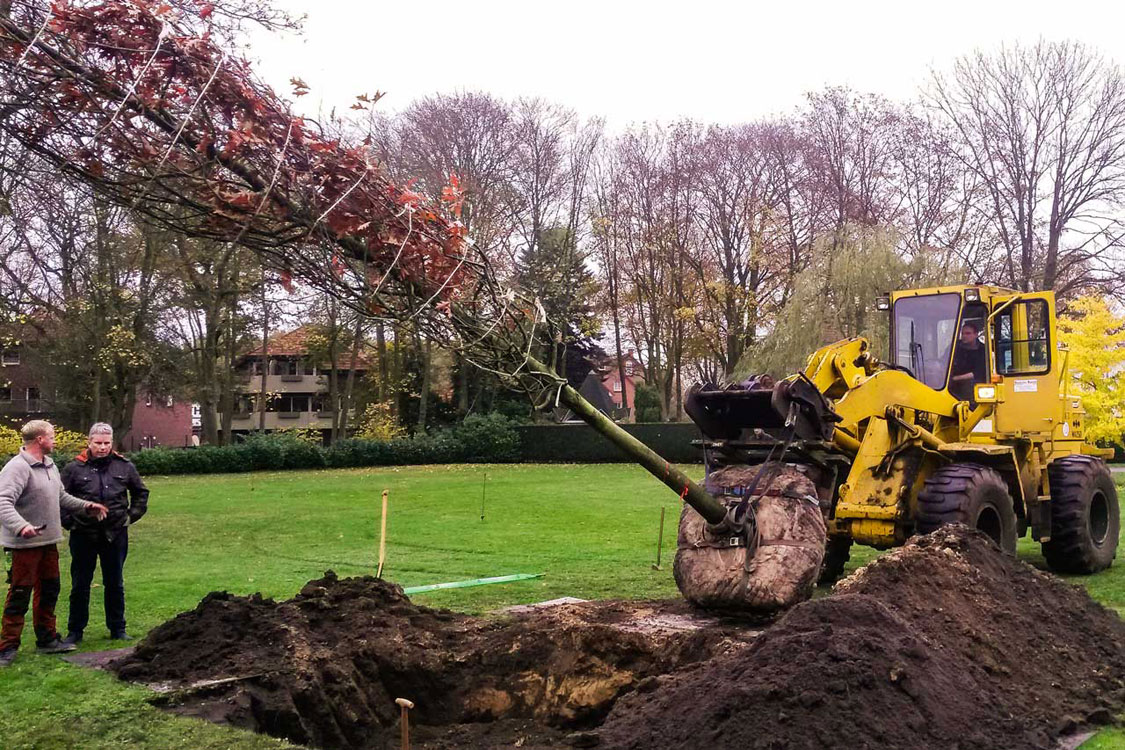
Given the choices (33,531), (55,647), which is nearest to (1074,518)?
(55,647)

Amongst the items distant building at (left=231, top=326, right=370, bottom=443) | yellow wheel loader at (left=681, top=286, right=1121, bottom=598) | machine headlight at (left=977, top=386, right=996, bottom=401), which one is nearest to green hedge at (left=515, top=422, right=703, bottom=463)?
distant building at (left=231, top=326, right=370, bottom=443)

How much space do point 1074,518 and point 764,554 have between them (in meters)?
5.33

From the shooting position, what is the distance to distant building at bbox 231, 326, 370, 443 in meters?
52.0

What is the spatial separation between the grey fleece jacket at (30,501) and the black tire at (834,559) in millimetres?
7144

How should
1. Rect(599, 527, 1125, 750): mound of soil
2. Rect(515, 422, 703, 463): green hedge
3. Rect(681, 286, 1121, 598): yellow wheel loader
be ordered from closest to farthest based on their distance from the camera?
Rect(599, 527, 1125, 750): mound of soil, Rect(681, 286, 1121, 598): yellow wheel loader, Rect(515, 422, 703, 463): green hedge

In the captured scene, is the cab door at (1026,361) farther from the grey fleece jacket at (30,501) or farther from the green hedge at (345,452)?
the green hedge at (345,452)

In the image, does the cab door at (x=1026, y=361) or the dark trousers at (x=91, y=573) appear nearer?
the dark trousers at (x=91, y=573)

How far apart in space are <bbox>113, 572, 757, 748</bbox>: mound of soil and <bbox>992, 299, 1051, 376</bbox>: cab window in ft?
17.8

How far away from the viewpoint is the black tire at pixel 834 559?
10.6 meters

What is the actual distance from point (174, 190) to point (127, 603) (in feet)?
19.8

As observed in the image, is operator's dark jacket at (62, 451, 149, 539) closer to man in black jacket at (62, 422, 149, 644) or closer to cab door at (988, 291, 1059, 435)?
man in black jacket at (62, 422, 149, 644)

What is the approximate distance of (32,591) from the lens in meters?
7.52

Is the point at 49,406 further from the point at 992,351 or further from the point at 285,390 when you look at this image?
the point at 992,351

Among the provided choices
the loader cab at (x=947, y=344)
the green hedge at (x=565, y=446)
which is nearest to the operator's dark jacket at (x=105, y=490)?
the loader cab at (x=947, y=344)
